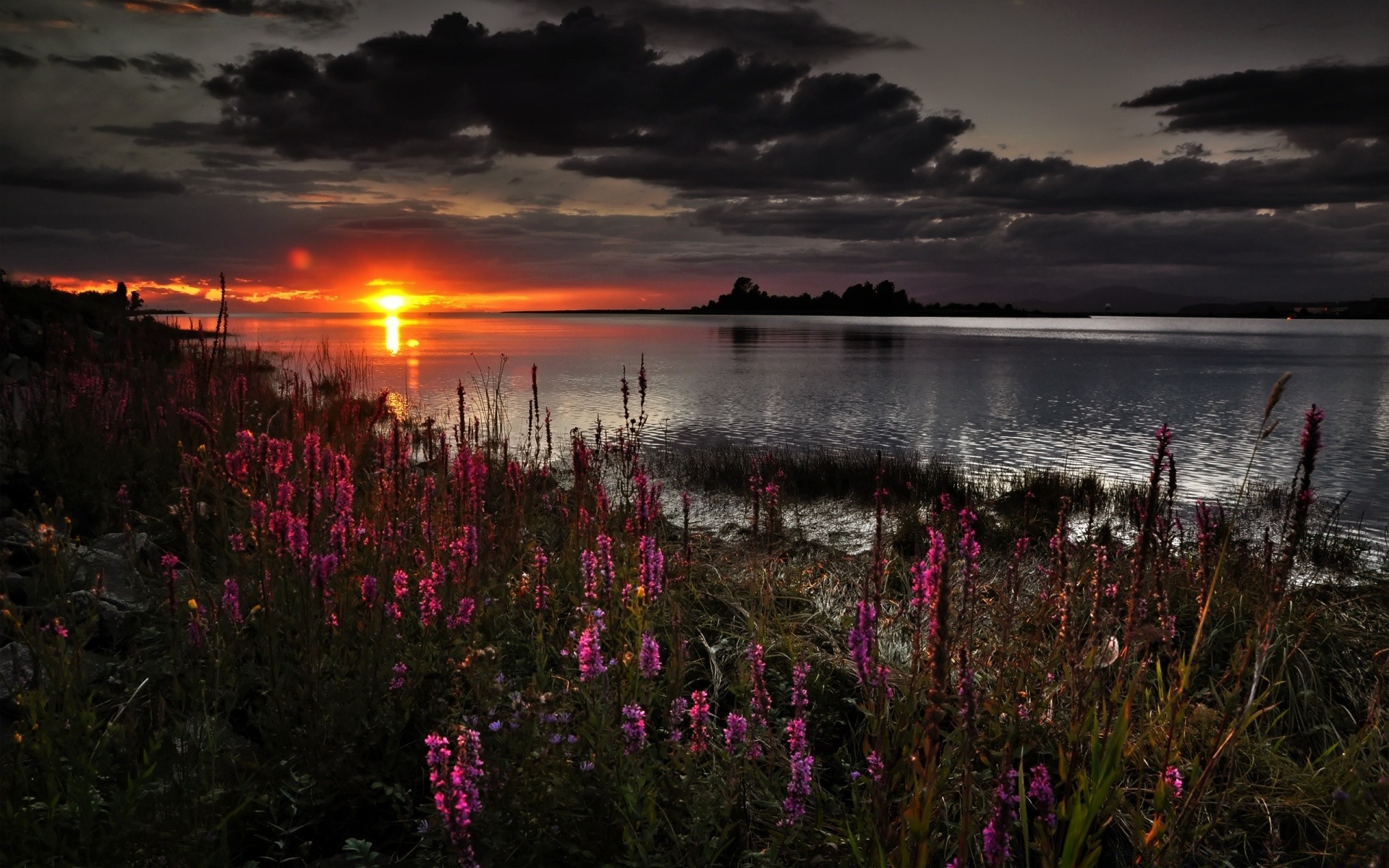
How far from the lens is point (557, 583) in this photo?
545 cm

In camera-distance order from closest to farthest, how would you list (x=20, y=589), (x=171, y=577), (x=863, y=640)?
1. (x=863, y=640)
2. (x=171, y=577)
3. (x=20, y=589)

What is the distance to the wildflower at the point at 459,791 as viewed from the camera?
2.00 meters

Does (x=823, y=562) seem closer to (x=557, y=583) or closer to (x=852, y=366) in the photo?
(x=557, y=583)

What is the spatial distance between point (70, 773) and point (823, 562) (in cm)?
595

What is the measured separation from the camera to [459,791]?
217 cm

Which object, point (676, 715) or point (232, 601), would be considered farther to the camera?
point (232, 601)

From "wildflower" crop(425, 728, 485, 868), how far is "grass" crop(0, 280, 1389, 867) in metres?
0.02

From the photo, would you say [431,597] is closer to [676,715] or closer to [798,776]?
[676,715]

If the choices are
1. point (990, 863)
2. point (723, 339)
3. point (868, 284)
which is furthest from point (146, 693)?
point (868, 284)

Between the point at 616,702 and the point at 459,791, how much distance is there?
1019mm

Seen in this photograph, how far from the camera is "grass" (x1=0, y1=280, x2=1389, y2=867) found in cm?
259

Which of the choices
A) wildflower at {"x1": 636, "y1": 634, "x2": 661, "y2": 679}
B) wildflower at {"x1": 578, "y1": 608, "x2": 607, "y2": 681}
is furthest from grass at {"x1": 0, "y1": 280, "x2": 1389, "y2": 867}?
wildflower at {"x1": 636, "y1": 634, "x2": 661, "y2": 679}

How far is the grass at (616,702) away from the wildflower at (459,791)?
0.02 m

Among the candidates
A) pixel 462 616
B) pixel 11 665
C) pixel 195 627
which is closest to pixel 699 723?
pixel 462 616
